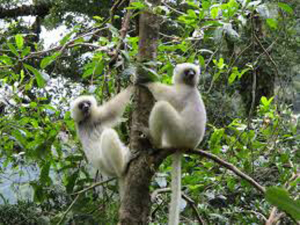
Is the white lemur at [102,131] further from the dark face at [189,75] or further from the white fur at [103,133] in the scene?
the dark face at [189,75]

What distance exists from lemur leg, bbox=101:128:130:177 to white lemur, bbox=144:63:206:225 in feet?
1.47

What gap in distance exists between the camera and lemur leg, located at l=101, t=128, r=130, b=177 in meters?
4.35

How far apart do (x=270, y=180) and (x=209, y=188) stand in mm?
1605

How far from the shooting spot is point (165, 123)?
4152mm

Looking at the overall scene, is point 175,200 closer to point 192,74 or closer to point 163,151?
point 163,151

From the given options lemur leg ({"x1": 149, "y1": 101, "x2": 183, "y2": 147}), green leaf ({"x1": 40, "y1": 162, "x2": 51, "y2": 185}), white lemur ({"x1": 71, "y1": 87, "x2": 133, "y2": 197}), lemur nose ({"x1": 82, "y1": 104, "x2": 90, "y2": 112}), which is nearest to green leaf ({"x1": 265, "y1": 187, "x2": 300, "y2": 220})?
lemur leg ({"x1": 149, "y1": 101, "x2": 183, "y2": 147})

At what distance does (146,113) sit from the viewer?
3.54 metres

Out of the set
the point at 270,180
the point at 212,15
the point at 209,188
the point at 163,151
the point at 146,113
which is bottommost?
the point at 270,180

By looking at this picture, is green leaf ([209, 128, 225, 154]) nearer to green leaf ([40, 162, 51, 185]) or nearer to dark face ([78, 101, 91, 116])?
dark face ([78, 101, 91, 116])

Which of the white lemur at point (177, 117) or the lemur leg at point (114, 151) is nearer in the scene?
the white lemur at point (177, 117)

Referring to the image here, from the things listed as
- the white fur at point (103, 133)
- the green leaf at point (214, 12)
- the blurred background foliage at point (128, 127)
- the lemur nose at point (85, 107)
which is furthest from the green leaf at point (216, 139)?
the lemur nose at point (85, 107)

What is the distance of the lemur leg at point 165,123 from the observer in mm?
4004

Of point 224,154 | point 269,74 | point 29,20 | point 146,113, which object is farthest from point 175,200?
point 29,20

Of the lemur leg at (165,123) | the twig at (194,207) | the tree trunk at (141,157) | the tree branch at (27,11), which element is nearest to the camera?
the tree trunk at (141,157)
